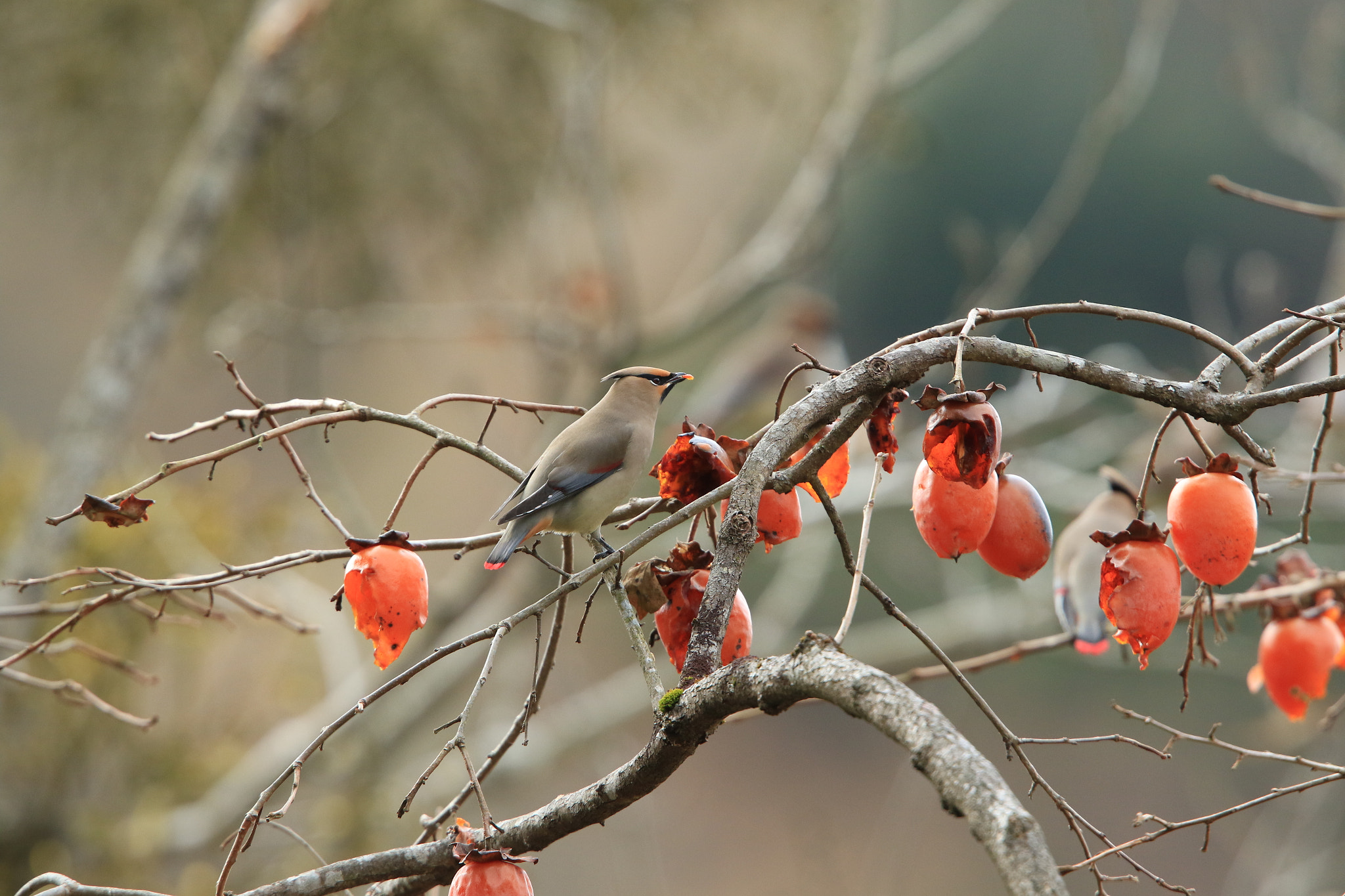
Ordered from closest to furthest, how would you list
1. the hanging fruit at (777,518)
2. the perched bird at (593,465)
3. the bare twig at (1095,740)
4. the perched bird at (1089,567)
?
1. the bare twig at (1095,740)
2. the hanging fruit at (777,518)
3. the perched bird at (1089,567)
4. the perched bird at (593,465)

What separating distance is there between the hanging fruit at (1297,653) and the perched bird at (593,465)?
0.61 metres

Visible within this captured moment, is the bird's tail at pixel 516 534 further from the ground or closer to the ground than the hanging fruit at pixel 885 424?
further from the ground

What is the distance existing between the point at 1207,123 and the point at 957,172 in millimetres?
1327

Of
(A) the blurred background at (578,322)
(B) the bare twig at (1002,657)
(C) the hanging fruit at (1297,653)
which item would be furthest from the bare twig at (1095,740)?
(A) the blurred background at (578,322)

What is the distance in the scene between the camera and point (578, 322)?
3.88m

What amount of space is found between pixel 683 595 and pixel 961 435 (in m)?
0.21

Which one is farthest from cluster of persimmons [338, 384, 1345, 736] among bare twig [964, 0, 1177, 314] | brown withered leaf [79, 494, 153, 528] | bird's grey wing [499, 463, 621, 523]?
bare twig [964, 0, 1177, 314]

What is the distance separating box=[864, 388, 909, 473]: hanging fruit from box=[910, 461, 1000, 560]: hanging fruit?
5 centimetres

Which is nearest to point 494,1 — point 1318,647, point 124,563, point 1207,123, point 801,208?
point 801,208

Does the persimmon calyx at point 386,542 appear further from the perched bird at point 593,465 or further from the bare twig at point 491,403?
the perched bird at point 593,465

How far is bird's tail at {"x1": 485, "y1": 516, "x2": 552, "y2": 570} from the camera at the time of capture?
106cm

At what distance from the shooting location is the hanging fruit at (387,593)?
73cm

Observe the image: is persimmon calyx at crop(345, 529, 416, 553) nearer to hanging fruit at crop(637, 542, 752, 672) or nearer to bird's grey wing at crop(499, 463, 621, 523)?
hanging fruit at crop(637, 542, 752, 672)

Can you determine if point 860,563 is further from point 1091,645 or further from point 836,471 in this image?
point 1091,645
